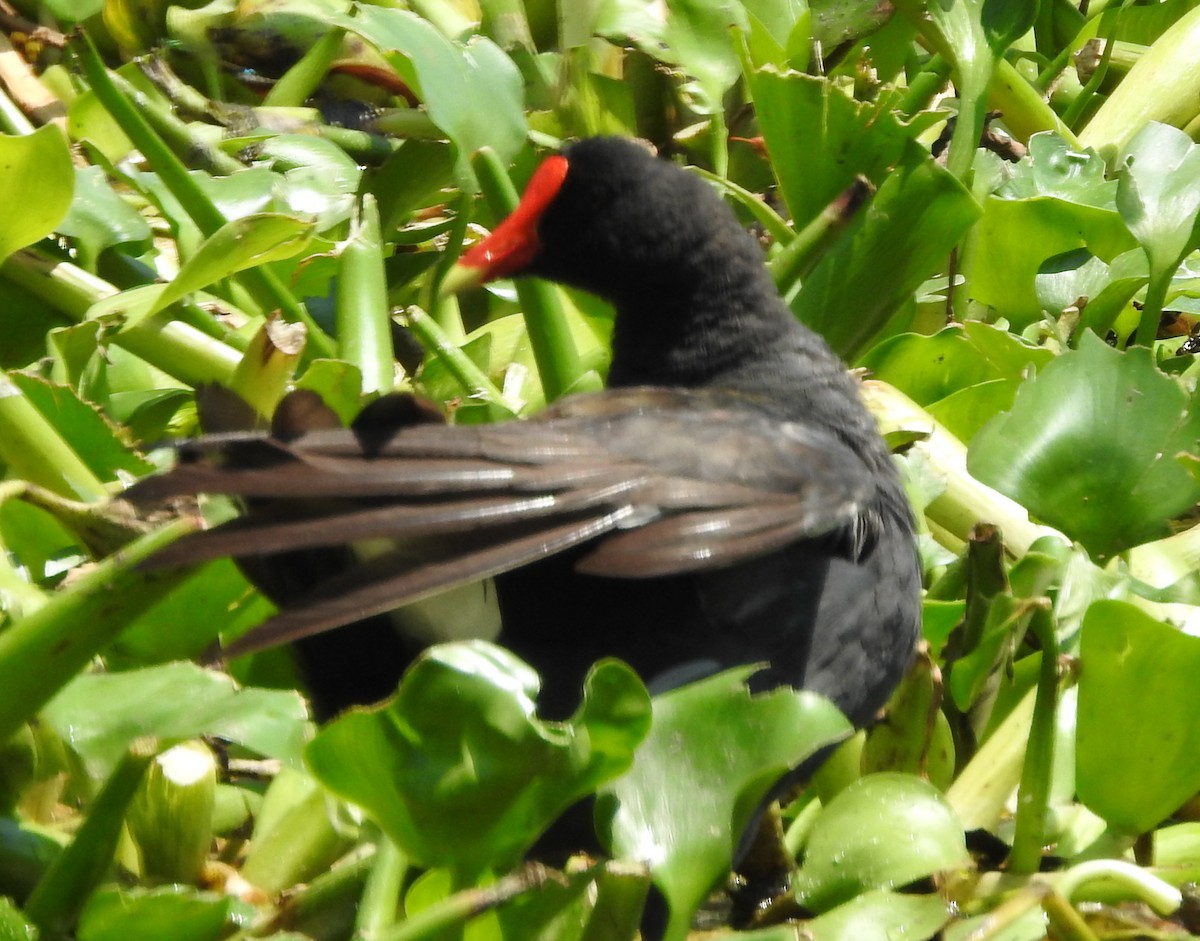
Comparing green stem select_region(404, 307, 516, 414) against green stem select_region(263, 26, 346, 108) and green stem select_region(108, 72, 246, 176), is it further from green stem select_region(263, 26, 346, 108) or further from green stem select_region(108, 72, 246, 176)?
green stem select_region(263, 26, 346, 108)

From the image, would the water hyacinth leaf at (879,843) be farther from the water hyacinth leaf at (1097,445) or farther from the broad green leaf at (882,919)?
the water hyacinth leaf at (1097,445)

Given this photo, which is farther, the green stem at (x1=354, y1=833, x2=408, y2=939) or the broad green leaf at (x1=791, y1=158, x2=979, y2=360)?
the broad green leaf at (x1=791, y1=158, x2=979, y2=360)

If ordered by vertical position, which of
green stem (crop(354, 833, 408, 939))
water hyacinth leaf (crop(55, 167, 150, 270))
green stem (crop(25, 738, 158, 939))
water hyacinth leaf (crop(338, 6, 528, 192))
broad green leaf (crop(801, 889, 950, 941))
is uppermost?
water hyacinth leaf (crop(338, 6, 528, 192))

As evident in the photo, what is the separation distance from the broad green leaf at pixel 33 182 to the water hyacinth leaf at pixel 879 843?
83cm

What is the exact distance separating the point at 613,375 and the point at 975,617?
0.44 m

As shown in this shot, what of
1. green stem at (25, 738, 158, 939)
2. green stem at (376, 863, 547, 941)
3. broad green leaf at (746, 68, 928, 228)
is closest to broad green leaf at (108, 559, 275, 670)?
green stem at (25, 738, 158, 939)

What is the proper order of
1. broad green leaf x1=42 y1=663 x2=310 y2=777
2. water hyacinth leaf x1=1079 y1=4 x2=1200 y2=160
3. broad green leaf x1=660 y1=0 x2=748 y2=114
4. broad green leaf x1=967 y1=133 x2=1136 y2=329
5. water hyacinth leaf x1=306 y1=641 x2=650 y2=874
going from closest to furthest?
water hyacinth leaf x1=306 y1=641 x2=650 y2=874
broad green leaf x1=42 y1=663 x2=310 y2=777
broad green leaf x1=967 y1=133 x2=1136 y2=329
broad green leaf x1=660 y1=0 x2=748 y2=114
water hyacinth leaf x1=1079 y1=4 x2=1200 y2=160

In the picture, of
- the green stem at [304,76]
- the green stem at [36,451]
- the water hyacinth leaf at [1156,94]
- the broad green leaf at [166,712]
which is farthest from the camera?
the water hyacinth leaf at [1156,94]

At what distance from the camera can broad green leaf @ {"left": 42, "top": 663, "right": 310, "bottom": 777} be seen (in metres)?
0.90

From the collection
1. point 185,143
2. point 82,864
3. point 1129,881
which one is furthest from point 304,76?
point 1129,881

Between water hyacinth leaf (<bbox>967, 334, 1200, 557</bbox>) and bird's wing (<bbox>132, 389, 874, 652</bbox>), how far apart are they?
1.13ft

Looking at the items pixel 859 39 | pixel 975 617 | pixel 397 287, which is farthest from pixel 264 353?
pixel 859 39

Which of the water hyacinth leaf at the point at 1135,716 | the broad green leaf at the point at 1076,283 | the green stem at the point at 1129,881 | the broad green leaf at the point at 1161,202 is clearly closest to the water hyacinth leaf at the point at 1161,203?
the broad green leaf at the point at 1161,202

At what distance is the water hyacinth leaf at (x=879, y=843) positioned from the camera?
1033mm
